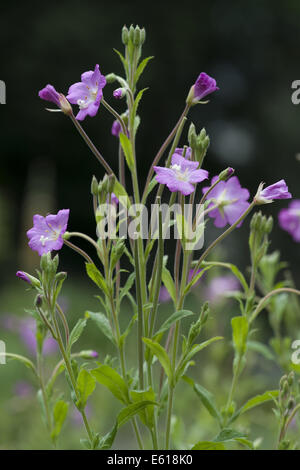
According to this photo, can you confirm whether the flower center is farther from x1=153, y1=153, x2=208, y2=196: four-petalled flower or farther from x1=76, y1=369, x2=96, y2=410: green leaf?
x1=76, y1=369, x2=96, y2=410: green leaf

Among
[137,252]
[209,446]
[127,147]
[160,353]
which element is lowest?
[209,446]

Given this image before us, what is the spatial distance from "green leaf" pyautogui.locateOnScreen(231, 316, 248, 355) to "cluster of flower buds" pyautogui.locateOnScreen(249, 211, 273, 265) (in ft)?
0.29

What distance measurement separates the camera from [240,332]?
0.82m

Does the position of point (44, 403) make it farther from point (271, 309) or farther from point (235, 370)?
point (271, 309)

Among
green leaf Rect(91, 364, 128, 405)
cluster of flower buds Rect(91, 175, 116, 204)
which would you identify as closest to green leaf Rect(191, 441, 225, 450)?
green leaf Rect(91, 364, 128, 405)

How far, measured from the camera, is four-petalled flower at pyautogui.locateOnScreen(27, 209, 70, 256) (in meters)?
0.73

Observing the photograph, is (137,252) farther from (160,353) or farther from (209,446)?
(209,446)

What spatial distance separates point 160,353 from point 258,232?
9.1 inches

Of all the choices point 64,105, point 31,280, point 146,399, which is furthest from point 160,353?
point 64,105

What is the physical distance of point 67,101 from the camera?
76 cm

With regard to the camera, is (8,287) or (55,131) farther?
(55,131)

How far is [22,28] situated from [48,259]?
25.0 ft
